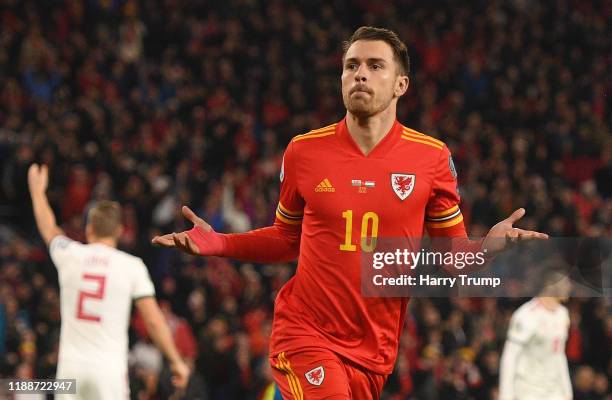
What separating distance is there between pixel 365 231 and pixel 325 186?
275 millimetres

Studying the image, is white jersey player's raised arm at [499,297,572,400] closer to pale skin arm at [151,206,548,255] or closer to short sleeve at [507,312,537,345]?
short sleeve at [507,312,537,345]

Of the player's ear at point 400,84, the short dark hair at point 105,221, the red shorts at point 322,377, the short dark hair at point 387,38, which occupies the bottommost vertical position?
the red shorts at point 322,377

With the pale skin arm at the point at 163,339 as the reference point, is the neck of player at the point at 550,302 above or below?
above

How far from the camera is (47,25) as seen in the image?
56.7ft

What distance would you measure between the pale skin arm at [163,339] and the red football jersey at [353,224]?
2.07m

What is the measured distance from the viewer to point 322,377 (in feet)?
15.3

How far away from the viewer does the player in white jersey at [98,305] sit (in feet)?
24.0

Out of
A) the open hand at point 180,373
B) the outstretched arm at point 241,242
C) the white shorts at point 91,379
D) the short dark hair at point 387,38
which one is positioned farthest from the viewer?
the white shorts at point 91,379

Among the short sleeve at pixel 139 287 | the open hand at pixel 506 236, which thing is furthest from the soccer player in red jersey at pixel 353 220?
the short sleeve at pixel 139 287

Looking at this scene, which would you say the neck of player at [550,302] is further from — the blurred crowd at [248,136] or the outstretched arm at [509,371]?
the blurred crowd at [248,136]

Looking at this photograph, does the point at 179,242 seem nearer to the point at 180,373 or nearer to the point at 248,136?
the point at 180,373

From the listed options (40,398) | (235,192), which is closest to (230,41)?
(235,192)

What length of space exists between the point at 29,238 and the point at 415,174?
10.1m

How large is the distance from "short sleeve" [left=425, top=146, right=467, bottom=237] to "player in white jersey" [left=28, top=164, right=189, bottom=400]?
2.84 meters
